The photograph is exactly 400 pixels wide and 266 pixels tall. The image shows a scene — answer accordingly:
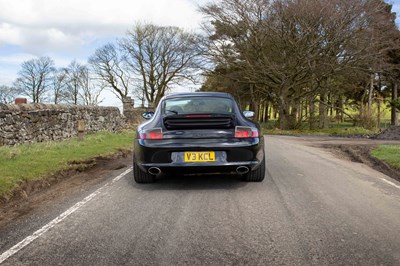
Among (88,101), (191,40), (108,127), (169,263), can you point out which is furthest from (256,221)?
(88,101)

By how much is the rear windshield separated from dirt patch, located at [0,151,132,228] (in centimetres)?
180

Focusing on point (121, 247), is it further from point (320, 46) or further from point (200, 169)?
point (320, 46)

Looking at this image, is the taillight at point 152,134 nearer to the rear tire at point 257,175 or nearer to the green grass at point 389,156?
the rear tire at point 257,175

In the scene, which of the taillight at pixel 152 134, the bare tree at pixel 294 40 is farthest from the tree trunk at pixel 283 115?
the taillight at pixel 152 134

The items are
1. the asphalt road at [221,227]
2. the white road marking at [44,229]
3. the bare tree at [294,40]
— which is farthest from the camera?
the bare tree at [294,40]

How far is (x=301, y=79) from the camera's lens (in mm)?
27562

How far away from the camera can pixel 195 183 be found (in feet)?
20.4

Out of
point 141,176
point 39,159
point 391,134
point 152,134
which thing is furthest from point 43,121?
point 391,134

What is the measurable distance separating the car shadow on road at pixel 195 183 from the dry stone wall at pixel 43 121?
5.76 m

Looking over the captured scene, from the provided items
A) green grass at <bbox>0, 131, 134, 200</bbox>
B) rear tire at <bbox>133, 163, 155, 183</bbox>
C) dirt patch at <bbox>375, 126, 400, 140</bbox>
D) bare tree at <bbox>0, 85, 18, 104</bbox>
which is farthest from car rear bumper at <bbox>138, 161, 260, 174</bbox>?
bare tree at <bbox>0, 85, 18, 104</bbox>

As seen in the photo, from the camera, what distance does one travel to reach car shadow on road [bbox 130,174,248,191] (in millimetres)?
5906

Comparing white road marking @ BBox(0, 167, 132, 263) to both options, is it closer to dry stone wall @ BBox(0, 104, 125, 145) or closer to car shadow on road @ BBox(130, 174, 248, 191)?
car shadow on road @ BBox(130, 174, 248, 191)

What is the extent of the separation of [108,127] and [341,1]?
48.9ft

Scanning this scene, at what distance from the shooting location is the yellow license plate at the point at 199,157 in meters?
5.51
